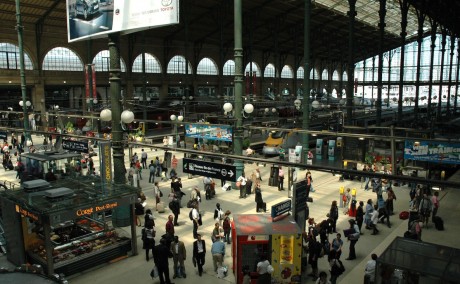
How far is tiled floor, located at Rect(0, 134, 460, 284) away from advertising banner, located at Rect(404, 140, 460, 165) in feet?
7.67

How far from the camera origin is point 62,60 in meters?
41.7

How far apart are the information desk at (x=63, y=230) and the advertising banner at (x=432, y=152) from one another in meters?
12.1

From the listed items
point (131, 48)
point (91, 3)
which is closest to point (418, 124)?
point (131, 48)

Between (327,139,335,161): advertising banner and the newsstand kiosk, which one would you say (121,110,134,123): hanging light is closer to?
the newsstand kiosk

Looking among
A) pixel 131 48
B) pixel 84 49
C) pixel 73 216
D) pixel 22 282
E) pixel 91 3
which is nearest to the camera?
pixel 22 282

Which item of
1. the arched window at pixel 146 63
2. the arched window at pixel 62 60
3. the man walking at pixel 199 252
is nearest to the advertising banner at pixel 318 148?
the man walking at pixel 199 252

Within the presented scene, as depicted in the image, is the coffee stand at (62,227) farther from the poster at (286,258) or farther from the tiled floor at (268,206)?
the poster at (286,258)

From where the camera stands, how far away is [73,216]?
34.9ft

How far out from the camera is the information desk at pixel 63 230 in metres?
10.5

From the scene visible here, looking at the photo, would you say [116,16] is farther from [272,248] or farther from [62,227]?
[272,248]

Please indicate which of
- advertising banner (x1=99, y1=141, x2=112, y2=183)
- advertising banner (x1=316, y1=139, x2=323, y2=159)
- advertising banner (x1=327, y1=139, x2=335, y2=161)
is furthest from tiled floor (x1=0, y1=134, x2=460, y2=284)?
advertising banner (x1=316, y1=139, x2=323, y2=159)

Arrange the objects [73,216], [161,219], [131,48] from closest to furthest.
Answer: [73,216]
[161,219]
[131,48]

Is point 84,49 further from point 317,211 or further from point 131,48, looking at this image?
point 317,211

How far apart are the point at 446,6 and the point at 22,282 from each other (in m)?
50.1
